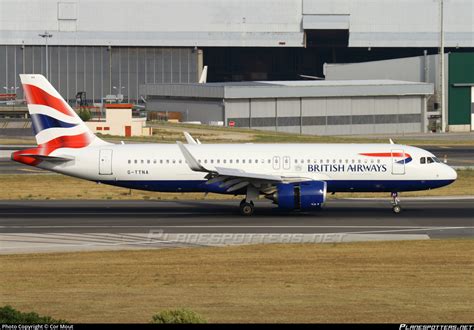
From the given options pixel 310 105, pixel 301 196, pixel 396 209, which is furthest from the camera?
pixel 310 105

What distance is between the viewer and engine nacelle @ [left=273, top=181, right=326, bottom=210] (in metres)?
45.8

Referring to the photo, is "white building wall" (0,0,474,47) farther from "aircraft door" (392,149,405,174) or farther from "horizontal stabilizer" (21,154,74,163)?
"aircraft door" (392,149,405,174)

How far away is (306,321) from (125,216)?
23475mm

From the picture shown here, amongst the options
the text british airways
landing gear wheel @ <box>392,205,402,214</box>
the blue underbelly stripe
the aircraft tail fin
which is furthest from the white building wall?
landing gear wheel @ <box>392,205,402,214</box>

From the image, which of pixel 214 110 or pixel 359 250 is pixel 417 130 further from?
pixel 359 250

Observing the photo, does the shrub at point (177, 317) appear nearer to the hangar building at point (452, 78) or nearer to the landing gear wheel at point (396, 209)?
the landing gear wheel at point (396, 209)

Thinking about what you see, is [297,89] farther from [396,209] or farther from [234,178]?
[234,178]

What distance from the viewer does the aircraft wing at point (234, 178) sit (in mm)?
46156

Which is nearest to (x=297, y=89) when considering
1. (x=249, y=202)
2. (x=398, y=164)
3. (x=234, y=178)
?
(x=398, y=164)

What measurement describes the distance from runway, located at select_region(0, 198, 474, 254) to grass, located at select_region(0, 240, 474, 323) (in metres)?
2.13

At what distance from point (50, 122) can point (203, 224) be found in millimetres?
10777

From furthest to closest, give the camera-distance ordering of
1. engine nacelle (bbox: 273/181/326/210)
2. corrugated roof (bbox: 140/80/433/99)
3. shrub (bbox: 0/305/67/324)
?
corrugated roof (bbox: 140/80/433/99), engine nacelle (bbox: 273/181/326/210), shrub (bbox: 0/305/67/324)

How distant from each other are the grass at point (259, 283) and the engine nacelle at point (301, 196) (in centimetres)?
730

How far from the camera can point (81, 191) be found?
193 feet
